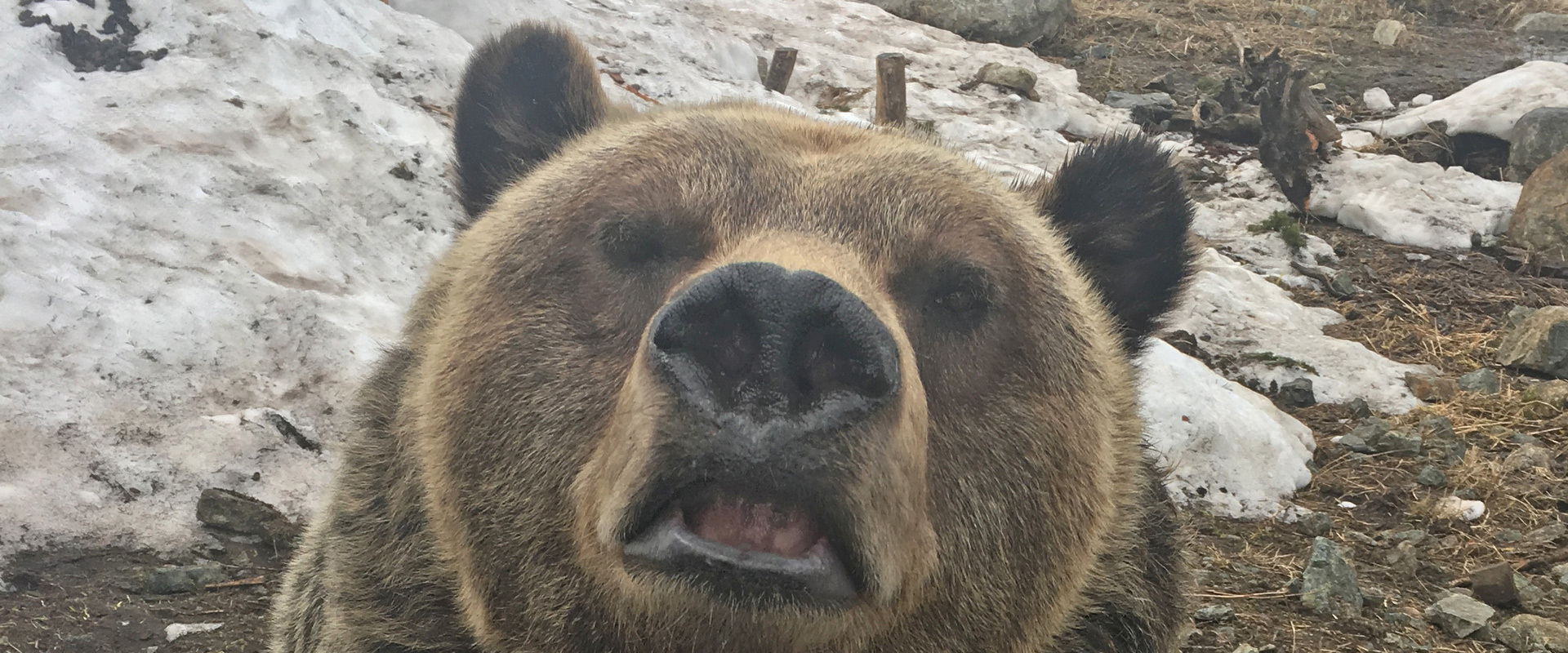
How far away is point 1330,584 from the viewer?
4.93m

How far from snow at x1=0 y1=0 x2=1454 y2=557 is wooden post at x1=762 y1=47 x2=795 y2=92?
156 cm

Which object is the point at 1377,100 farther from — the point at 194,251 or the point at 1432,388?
the point at 194,251

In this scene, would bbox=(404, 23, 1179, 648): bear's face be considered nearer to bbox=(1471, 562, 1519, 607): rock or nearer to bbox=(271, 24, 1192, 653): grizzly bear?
bbox=(271, 24, 1192, 653): grizzly bear

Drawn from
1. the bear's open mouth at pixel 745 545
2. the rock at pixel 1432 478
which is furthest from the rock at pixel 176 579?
the rock at pixel 1432 478

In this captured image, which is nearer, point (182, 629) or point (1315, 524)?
point (182, 629)

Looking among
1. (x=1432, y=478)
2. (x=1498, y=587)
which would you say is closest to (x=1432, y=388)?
(x=1432, y=478)

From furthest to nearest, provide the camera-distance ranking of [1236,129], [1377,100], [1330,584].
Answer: [1377,100], [1236,129], [1330,584]

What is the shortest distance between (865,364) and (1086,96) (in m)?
11.5

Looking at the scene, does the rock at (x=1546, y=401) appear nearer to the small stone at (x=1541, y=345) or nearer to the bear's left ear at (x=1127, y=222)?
the small stone at (x=1541, y=345)

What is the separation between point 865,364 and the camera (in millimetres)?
1767

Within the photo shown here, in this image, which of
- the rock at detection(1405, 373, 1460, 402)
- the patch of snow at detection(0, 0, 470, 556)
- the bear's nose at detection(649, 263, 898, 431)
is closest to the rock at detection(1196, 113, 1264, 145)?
the rock at detection(1405, 373, 1460, 402)

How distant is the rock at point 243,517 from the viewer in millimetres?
4156

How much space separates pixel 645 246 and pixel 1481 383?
6974mm

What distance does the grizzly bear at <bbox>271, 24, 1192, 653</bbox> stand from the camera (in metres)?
1.77
